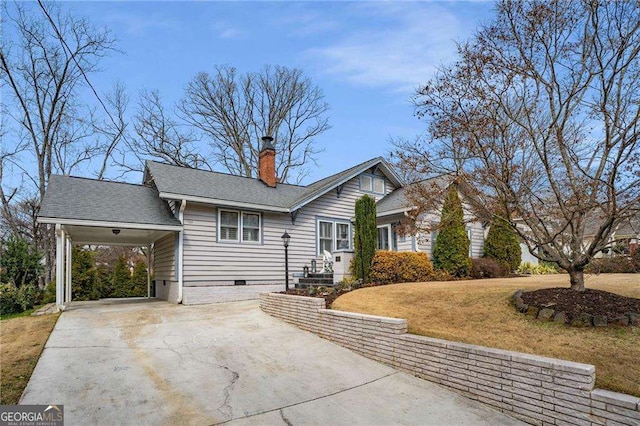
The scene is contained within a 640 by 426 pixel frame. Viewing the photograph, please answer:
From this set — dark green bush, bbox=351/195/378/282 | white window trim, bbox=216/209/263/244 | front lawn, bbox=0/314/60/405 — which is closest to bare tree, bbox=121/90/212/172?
white window trim, bbox=216/209/263/244

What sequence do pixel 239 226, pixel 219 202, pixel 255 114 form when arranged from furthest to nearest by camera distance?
pixel 255 114
pixel 239 226
pixel 219 202

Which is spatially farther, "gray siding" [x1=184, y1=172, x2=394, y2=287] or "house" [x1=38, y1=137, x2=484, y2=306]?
"gray siding" [x1=184, y1=172, x2=394, y2=287]

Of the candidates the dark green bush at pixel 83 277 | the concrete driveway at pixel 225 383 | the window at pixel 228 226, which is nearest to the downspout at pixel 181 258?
the window at pixel 228 226

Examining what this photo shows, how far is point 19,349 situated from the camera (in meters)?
6.53

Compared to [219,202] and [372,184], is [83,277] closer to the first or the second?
[219,202]

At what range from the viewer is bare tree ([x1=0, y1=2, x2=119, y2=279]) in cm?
1855

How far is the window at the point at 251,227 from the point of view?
13508 millimetres

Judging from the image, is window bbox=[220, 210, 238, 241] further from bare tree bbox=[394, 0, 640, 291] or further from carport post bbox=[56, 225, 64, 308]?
bare tree bbox=[394, 0, 640, 291]

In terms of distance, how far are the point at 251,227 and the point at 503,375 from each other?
33.9 ft

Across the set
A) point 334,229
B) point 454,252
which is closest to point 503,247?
point 454,252

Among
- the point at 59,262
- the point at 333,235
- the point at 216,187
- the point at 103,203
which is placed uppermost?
the point at 216,187

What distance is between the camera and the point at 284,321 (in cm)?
928

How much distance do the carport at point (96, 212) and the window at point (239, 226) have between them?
60.5 inches

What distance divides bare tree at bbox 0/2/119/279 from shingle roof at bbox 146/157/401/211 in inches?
365
